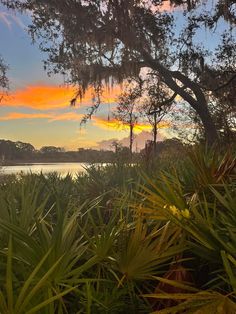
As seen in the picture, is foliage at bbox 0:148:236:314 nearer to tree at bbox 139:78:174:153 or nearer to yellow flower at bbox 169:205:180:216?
yellow flower at bbox 169:205:180:216

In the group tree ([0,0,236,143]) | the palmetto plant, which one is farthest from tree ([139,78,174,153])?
the palmetto plant

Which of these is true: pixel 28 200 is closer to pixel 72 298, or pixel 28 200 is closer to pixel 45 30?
pixel 72 298

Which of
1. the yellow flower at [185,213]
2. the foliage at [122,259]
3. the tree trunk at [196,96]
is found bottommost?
the foliage at [122,259]

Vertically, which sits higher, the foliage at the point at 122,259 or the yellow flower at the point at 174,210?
the yellow flower at the point at 174,210

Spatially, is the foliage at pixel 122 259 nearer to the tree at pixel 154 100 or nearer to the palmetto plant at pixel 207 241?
the palmetto plant at pixel 207 241

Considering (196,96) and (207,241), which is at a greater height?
(196,96)

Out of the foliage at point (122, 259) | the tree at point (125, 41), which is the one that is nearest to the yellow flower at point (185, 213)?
the foliage at point (122, 259)

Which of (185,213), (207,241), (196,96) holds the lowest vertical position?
(207,241)

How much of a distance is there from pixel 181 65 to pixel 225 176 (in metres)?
19.6

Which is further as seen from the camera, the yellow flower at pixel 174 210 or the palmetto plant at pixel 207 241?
the yellow flower at pixel 174 210

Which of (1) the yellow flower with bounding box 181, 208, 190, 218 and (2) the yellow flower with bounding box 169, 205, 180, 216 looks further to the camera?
(2) the yellow flower with bounding box 169, 205, 180, 216

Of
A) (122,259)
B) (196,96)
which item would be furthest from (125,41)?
(122,259)

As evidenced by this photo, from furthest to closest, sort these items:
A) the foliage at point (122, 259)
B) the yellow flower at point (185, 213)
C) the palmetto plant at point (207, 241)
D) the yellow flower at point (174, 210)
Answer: the yellow flower at point (174, 210), the yellow flower at point (185, 213), the foliage at point (122, 259), the palmetto plant at point (207, 241)

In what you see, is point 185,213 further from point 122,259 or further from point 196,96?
point 196,96
